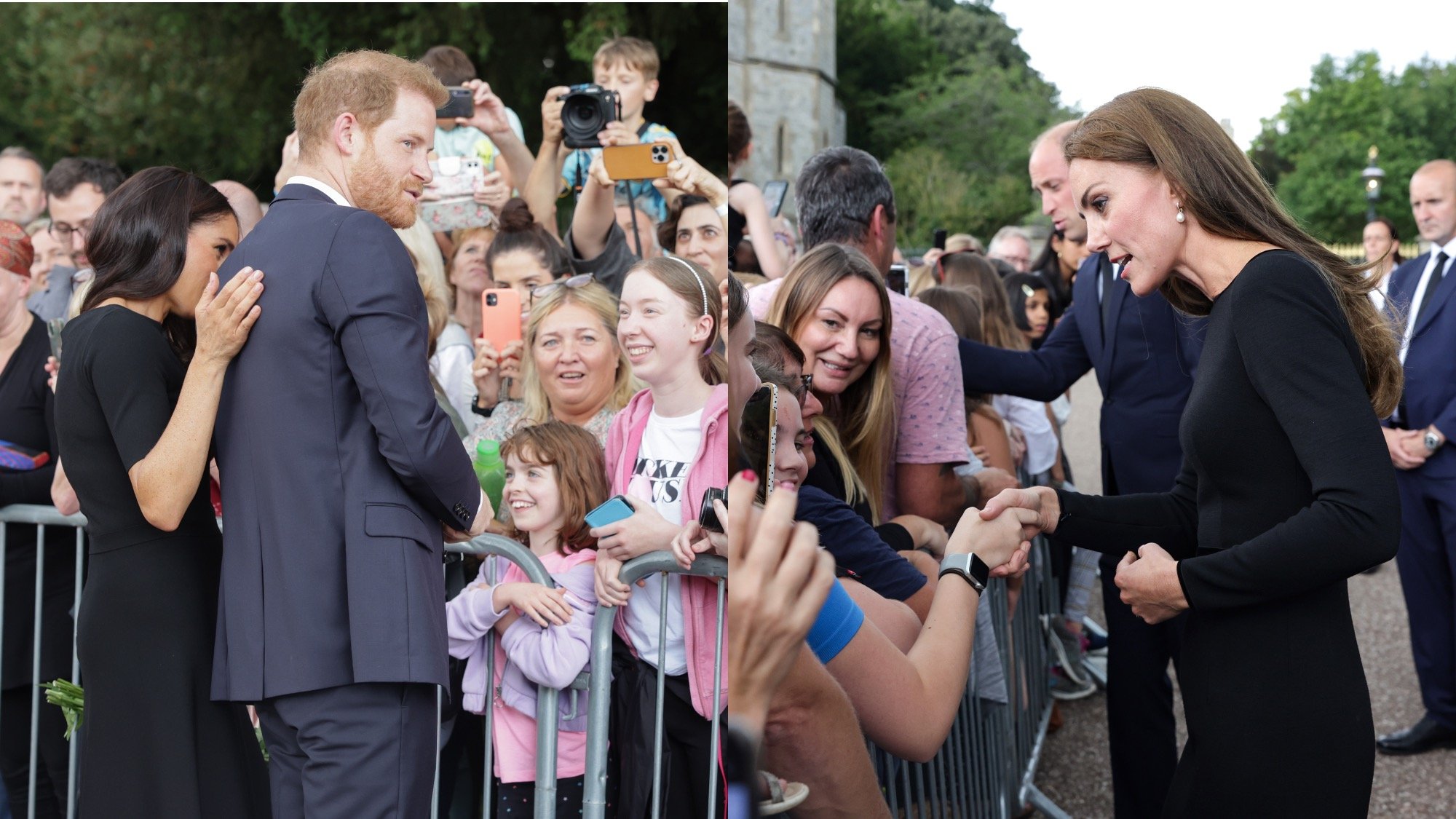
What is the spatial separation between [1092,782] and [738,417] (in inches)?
153

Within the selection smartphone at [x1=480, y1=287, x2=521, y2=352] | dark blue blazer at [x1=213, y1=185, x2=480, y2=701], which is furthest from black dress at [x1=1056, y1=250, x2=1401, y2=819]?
smartphone at [x1=480, y1=287, x2=521, y2=352]

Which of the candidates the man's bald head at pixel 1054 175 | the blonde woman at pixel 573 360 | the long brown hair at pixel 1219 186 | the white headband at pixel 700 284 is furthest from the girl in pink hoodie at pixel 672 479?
the blonde woman at pixel 573 360

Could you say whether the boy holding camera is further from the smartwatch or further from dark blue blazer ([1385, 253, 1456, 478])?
dark blue blazer ([1385, 253, 1456, 478])

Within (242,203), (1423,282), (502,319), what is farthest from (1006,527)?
(1423,282)

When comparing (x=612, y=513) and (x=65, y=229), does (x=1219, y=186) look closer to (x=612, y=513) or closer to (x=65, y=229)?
(x=612, y=513)

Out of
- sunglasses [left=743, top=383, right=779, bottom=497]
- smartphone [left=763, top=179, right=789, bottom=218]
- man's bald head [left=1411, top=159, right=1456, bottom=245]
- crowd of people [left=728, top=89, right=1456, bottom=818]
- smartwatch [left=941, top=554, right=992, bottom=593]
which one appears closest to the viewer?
sunglasses [left=743, top=383, right=779, bottom=497]

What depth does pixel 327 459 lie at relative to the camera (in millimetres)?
1913

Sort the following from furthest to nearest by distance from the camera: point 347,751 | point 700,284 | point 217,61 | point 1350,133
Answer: point 217,61
point 1350,133
point 347,751
point 700,284

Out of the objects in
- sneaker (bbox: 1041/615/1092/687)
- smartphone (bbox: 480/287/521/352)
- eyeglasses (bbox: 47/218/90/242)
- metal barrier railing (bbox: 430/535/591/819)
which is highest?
eyeglasses (bbox: 47/218/90/242)

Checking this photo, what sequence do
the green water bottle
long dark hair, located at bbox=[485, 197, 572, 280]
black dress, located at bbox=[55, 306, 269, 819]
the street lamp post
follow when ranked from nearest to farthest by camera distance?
black dress, located at bbox=[55, 306, 269, 819], the green water bottle, long dark hair, located at bbox=[485, 197, 572, 280], the street lamp post

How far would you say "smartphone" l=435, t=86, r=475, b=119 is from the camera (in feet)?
11.9

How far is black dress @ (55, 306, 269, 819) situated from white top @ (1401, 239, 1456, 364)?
174 inches

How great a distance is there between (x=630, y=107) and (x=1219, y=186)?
0.97m

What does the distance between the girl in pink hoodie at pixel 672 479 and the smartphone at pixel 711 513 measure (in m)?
0.01
